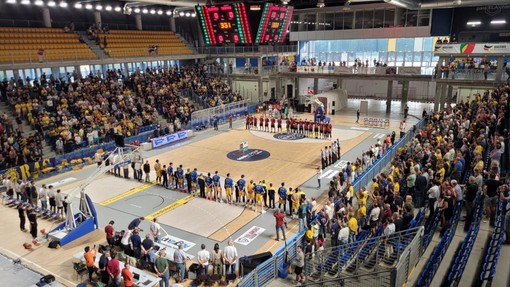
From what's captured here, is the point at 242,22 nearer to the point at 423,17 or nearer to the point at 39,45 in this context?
the point at 39,45

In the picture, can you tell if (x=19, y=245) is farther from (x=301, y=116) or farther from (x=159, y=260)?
(x=301, y=116)

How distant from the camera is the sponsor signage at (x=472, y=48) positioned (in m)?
28.7

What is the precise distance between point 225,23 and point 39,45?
17208 millimetres

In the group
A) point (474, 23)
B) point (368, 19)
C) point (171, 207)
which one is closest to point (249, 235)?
point (171, 207)

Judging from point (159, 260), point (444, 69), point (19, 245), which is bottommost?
point (19, 245)

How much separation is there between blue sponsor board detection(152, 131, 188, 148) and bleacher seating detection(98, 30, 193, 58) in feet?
34.1

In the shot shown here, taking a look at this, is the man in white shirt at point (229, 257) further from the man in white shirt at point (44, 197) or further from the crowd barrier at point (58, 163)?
the crowd barrier at point (58, 163)

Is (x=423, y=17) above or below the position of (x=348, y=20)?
below

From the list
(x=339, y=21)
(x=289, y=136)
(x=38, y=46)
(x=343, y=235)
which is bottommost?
(x=289, y=136)

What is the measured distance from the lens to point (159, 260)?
36.1ft

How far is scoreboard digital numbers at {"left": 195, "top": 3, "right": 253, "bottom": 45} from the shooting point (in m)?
20.4

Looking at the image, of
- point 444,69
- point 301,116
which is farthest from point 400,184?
point 301,116

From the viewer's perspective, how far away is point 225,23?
21.1 meters

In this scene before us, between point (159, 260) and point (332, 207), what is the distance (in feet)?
20.0
